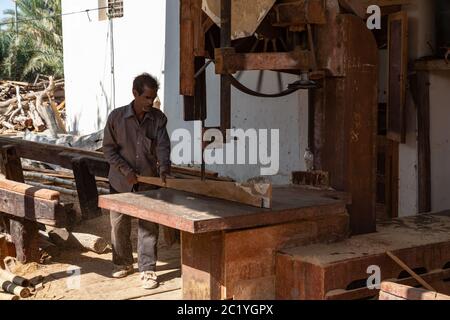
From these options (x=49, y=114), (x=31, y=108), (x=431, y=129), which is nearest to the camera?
(x=431, y=129)

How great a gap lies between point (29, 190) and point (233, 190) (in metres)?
2.30

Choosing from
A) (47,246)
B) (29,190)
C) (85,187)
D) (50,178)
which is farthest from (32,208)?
(50,178)

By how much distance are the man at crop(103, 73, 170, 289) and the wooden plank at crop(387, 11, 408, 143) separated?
235 cm

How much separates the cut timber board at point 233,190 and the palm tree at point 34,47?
22357 mm

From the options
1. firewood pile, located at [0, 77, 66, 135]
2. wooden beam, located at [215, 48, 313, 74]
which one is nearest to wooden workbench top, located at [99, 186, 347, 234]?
wooden beam, located at [215, 48, 313, 74]

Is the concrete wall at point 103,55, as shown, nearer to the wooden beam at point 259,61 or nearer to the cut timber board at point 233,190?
the cut timber board at point 233,190

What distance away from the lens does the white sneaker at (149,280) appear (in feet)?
17.0

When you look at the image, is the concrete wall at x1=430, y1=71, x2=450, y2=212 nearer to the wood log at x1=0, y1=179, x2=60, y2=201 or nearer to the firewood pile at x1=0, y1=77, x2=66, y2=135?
the wood log at x1=0, y1=179, x2=60, y2=201

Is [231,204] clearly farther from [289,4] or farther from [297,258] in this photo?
[289,4]

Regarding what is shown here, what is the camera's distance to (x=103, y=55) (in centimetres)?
1326

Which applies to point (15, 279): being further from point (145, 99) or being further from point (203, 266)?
point (203, 266)

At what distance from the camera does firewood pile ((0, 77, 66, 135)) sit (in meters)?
17.2

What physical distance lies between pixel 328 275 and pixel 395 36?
3.36 metres
